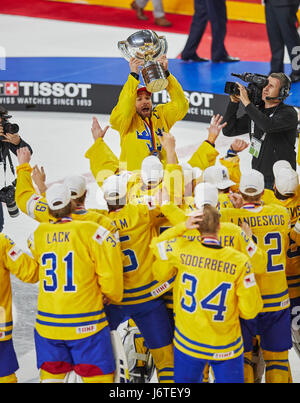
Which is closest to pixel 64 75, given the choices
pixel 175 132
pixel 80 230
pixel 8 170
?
pixel 175 132

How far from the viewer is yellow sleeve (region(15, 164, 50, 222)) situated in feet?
15.4

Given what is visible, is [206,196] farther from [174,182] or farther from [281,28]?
[281,28]

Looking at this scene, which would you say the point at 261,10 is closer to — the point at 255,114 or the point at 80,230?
the point at 255,114

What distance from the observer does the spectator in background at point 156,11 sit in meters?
13.9

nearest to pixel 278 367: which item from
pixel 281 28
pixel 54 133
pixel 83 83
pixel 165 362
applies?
pixel 165 362

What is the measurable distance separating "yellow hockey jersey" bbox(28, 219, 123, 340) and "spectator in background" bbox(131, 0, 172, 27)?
34.6ft

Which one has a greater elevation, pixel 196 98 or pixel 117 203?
pixel 196 98

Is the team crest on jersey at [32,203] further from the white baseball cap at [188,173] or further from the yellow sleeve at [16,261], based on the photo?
the white baseball cap at [188,173]

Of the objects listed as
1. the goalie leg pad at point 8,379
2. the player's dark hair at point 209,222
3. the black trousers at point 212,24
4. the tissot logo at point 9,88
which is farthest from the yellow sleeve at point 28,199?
the black trousers at point 212,24

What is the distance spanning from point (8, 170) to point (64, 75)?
3044mm

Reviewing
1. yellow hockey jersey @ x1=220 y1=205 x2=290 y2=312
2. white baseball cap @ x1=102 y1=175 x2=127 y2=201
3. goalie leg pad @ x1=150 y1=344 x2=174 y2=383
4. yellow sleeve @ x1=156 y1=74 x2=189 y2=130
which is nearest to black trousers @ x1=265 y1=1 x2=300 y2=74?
yellow sleeve @ x1=156 y1=74 x2=189 y2=130

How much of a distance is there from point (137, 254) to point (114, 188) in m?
0.44

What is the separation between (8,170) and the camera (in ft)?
28.9

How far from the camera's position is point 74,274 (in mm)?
3996
